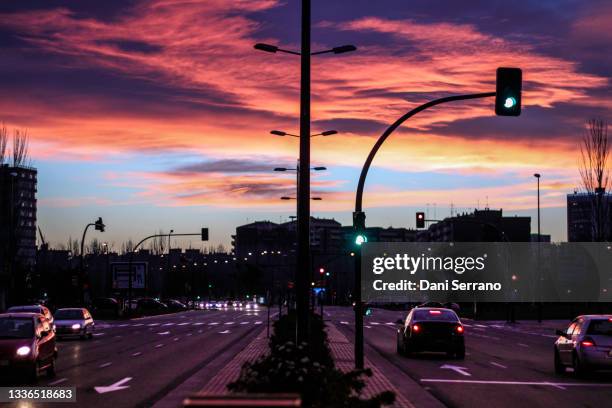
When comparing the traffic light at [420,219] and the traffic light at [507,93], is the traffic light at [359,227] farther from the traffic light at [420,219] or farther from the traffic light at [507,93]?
the traffic light at [420,219]

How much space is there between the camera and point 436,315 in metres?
34.1

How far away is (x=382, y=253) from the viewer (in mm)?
170625

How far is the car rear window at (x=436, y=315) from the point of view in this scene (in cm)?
3372

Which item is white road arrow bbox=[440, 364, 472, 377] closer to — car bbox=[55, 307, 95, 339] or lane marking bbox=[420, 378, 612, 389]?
lane marking bbox=[420, 378, 612, 389]

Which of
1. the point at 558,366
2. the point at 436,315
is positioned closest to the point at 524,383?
the point at 558,366

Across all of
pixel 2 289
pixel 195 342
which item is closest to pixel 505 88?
pixel 195 342

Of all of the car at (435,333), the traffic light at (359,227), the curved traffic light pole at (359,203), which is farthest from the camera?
the car at (435,333)

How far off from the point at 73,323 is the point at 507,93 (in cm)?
3193

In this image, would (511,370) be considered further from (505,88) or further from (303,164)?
(303,164)

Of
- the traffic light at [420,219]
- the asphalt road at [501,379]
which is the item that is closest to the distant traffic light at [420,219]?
the traffic light at [420,219]

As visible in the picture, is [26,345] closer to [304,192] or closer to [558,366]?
[304,192]

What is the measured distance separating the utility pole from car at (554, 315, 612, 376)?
9.38m

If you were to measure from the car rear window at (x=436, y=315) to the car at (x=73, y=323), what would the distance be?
2054cm

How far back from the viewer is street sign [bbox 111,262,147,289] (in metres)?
106
